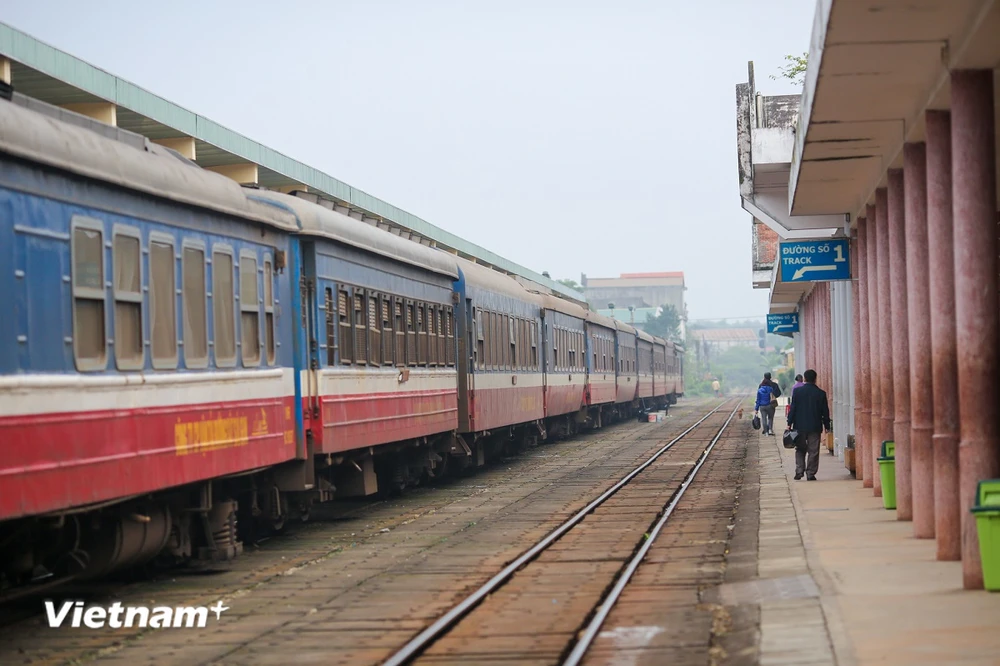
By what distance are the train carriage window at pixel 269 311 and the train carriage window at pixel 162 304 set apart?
218 cm

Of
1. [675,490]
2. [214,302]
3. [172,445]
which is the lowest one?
[675,490]

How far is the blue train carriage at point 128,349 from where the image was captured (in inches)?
352

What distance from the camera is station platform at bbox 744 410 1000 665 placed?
833 cm

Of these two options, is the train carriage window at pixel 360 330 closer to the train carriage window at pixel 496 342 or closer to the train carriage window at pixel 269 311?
the train carriage window at pixel 269 311

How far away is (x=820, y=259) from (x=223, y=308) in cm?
1063

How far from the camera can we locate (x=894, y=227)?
15.7 m

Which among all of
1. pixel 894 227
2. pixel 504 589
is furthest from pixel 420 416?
pixel 504 589

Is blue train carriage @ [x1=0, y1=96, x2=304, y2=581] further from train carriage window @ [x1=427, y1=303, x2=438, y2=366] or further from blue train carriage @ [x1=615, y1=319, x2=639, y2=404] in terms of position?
blue train carriage @ [x1=615, y1=319, x2=639, y2=404]

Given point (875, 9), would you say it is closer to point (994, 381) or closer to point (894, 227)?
point (994, 381)

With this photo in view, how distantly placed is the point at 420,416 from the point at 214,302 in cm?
741

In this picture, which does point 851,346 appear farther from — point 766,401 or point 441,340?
point 766,401

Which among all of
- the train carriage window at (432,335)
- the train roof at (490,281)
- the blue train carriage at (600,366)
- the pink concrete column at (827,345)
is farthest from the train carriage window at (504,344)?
the blue train carriage at (600,366)

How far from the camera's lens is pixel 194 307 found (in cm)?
1180

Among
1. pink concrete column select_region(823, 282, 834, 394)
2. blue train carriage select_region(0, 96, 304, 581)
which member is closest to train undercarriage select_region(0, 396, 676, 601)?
blue train carriage select_region(0, 96, 304, 581)
